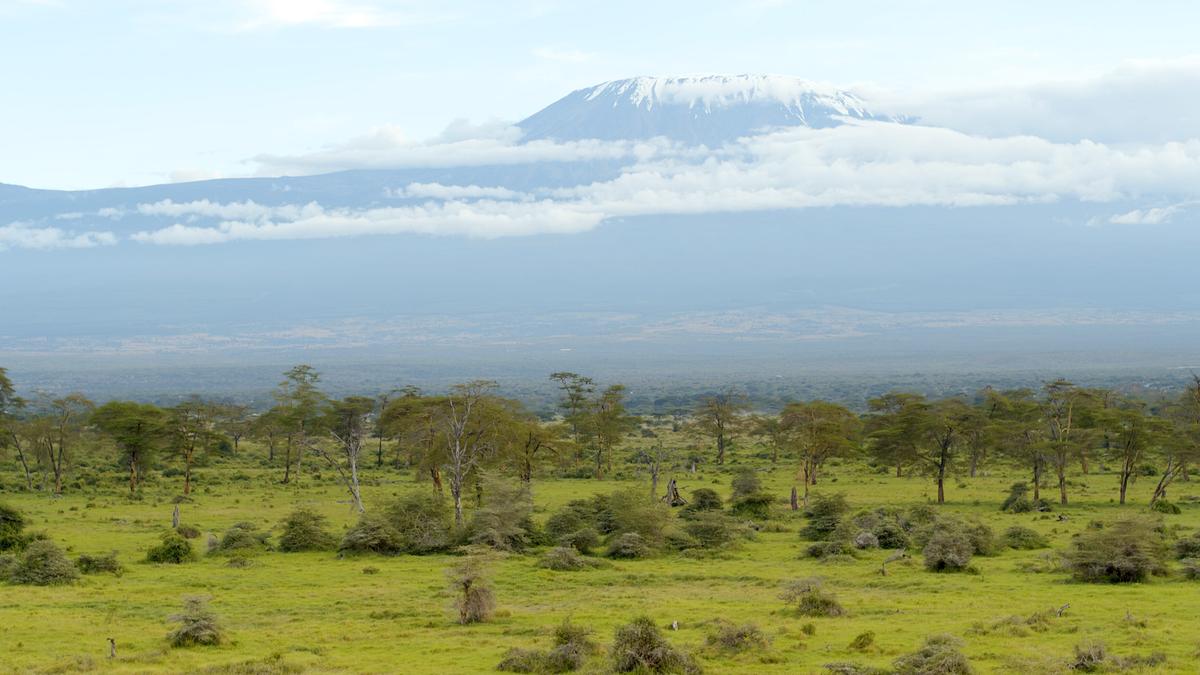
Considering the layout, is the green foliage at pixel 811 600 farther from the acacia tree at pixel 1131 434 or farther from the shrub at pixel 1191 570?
the acacia tree at pixel 1131 434

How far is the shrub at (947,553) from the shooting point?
108 ft

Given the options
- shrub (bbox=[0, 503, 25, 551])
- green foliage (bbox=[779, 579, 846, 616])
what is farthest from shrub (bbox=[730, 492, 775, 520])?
shrub (bbox=[0, 503, 25, 551])

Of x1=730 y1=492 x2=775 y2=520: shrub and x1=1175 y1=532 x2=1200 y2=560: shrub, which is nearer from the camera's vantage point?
x1=1175 y1=532 x2=1200 y2=560: shrub

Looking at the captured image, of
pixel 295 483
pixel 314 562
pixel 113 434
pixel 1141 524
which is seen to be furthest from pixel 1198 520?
pixel 113 434

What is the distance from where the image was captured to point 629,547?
3731cm

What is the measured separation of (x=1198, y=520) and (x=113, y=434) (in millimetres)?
48820

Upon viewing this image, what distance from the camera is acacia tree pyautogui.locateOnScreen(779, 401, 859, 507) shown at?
163ft

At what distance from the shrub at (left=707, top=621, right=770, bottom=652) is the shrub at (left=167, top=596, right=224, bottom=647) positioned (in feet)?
34.6

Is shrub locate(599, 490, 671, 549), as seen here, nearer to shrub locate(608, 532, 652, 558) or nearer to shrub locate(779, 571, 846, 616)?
shrub locate(608, 532, 652, 558)

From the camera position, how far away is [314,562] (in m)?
37.1

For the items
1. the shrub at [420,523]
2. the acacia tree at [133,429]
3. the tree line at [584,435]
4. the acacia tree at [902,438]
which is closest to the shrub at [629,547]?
the shrub at [420,523]

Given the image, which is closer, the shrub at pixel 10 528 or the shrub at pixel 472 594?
the shrub at pixel 472 594

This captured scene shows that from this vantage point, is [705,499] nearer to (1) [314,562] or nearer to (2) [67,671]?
(1) [314,562]

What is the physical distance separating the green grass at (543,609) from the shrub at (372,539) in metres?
0.64
